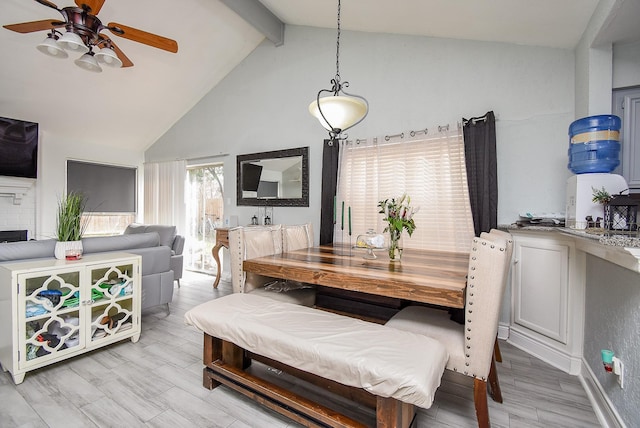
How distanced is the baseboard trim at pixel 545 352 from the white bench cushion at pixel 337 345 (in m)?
1.45

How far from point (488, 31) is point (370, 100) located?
4.08 feet

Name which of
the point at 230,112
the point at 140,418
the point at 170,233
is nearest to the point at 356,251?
the point at 140,418

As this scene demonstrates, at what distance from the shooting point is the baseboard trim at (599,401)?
1400mm

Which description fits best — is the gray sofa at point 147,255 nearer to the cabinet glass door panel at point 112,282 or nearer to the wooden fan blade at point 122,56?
the cabinet glass door panel at point 112,282

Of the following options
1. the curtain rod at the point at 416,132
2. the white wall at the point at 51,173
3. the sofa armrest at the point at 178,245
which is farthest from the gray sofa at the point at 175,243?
the curtain rod at the point at 416,132

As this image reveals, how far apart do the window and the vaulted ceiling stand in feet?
1.79

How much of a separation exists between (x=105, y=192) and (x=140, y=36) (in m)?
4.05

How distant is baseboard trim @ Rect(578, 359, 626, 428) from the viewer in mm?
1400

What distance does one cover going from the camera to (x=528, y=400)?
1687mm

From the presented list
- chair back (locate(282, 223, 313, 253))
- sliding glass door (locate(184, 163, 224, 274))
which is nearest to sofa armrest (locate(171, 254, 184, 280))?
sliding glass door (locate(184, 163, 224, 274))

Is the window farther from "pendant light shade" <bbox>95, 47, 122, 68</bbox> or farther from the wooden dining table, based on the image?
the wooden dining table

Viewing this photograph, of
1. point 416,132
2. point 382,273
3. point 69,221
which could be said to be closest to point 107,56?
point 69,221

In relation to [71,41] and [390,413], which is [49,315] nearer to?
[71,41]

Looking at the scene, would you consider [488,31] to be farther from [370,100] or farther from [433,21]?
[370,100]
